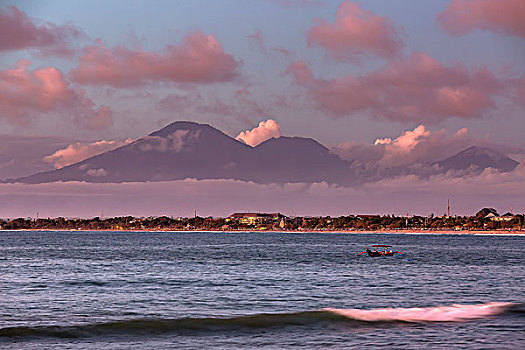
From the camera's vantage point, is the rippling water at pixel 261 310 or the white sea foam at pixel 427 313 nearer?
the rippling water at pixel 261 310

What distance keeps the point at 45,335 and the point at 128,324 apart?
6.51 metres

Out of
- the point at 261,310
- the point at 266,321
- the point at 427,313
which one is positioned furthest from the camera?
the point at 261,310

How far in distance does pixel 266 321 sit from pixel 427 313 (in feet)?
43.3

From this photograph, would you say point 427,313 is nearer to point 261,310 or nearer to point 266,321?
point 266,321

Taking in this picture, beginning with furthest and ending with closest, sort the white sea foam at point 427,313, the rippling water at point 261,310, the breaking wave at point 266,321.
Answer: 1. the white sea foam at point 427,313
2. the breaking wave at point 266,321
3. the rippling water at point 261,310

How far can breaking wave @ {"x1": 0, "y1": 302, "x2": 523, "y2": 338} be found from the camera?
46281 mm

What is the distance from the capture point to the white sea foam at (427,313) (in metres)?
52.2

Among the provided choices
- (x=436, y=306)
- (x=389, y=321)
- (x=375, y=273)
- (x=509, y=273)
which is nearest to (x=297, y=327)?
(x=389, y=321)

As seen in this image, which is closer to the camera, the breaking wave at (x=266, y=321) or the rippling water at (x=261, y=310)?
the rippling water at (x=261, y=310)

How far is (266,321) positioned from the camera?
51.5m

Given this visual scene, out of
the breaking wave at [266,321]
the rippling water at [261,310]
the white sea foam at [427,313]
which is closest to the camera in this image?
the rippling water at [261,310]

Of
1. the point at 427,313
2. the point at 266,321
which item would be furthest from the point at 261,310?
the point at 427,313

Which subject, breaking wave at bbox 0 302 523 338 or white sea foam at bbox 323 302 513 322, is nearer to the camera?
breaking wave at bbox 0 302 523 338

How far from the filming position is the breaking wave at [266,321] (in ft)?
152
